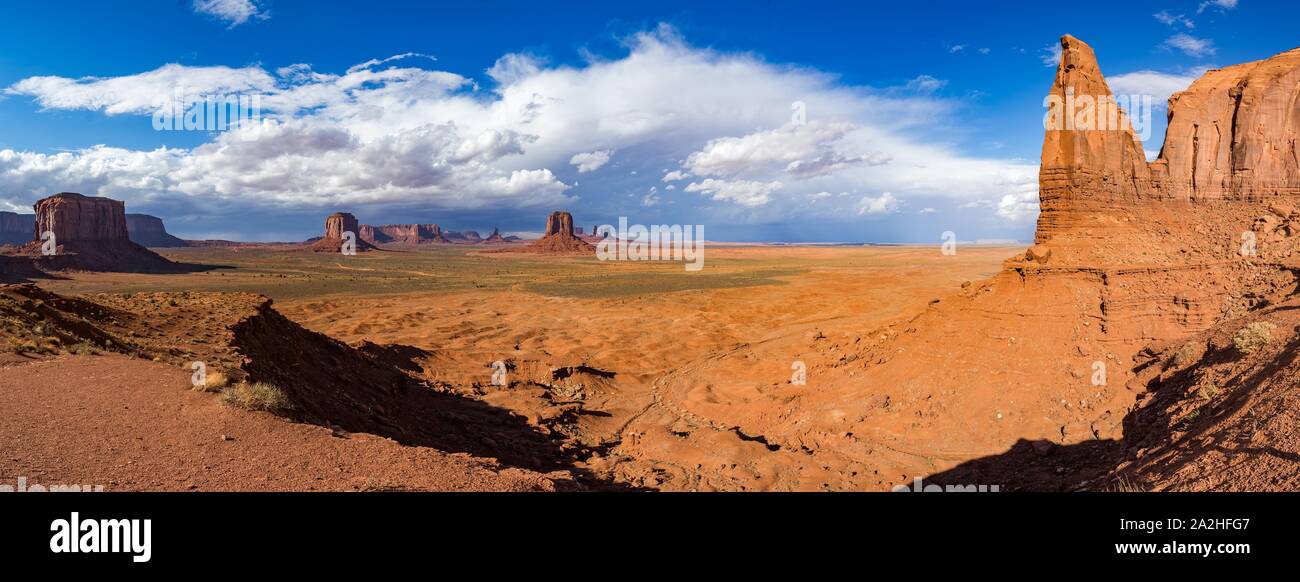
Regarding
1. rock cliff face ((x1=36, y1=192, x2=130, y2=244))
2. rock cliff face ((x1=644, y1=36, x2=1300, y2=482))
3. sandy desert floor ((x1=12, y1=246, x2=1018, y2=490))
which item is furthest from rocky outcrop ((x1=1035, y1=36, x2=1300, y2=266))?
rock cliff face ((x1=36, y1=192, x2=130, y2=244))

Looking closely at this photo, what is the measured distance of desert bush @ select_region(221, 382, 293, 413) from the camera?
892 centimetres

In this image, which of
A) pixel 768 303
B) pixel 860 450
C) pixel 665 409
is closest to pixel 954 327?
pixel 860 450

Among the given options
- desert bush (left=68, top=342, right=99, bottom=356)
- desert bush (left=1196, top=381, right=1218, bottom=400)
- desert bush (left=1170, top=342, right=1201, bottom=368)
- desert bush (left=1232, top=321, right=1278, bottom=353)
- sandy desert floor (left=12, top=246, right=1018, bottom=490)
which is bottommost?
A: sandy desert floor (left=12, top=246, right=1018, bottom=490)

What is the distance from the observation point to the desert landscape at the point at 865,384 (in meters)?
7.43

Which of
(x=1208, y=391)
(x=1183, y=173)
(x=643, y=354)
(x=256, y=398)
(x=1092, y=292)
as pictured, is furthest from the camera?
A: (x=643, y=354)

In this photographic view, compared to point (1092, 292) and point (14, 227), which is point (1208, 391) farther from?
point (14, 227)

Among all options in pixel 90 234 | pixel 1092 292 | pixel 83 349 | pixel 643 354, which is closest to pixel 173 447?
pixel 83 349

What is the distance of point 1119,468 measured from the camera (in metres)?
8.62

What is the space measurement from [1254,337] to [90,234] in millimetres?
144663

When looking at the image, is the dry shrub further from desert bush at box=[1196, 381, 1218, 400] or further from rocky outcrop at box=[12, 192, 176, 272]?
rocky outcrop at box=[12, 192, 176, 272]

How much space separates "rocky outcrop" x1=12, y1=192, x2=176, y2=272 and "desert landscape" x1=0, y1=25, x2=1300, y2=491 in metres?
102

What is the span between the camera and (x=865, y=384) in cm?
1717

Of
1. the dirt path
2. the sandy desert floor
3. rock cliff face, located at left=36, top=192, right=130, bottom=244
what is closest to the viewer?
the dirt path

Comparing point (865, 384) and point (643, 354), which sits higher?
point (865, 384)
